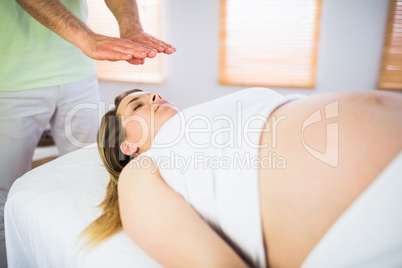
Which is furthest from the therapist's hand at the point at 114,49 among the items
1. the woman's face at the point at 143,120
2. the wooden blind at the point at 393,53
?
the wooden blind at the point at 393,53

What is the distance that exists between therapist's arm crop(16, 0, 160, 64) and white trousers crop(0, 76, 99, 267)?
34 centimetres

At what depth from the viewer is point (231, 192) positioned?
79 centimetres

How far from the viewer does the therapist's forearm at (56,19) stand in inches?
46.1

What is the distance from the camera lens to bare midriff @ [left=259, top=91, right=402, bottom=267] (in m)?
0.69

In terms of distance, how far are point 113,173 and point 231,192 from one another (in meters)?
0.56

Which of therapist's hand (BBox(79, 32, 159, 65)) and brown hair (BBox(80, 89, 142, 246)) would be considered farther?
therapist's hand (BBox(79, 32, 159, 65))

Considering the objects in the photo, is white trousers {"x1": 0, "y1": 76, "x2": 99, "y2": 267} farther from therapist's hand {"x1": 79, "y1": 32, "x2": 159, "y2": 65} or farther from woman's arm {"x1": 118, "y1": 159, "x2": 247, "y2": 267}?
woman's arm {"x1": 118, "y1": 159, "x2": 247, "y2": 267}

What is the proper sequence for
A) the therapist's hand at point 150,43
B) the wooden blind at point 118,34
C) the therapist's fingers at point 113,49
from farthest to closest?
the wooden blind at point 118,34 → the therapist's hand at point 150,43 → the therapist's fingers at point 113,49

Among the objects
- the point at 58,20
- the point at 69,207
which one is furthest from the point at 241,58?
the point at 69,207

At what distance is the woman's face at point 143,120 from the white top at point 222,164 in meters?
0.21

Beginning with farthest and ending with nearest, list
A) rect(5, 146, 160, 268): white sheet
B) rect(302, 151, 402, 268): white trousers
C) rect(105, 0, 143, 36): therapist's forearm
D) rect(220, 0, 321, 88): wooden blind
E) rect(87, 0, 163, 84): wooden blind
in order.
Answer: rect(87, 0, 163, 84): wooden blind
rect(220, 0, 321, 88): wooden blind
rect(105, 0, 143, 36): therapist's forearm
rect(5, 146, 160, 268): white sheet
rect(302, 151, 402, 268): white trousers

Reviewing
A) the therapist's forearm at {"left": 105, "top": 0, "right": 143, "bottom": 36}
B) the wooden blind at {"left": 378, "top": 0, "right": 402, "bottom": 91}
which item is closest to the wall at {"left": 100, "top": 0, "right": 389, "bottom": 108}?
the wooden blind at {"left": 378, "top": 0, "right": 402, "bottom": 91}

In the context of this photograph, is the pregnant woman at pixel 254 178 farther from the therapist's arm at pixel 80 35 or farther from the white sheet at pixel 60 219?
the therapist's arm at pixel 80 35

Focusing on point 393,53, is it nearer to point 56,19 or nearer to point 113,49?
point 113,49
